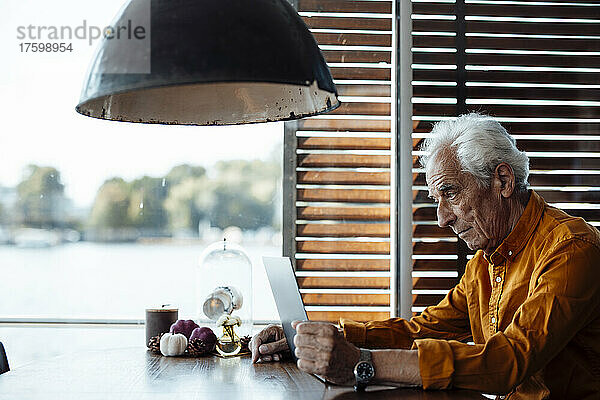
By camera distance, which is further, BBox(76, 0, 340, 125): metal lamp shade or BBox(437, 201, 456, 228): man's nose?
BBox(437, 201, 456, 228): man's nose

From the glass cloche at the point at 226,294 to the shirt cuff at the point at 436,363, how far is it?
30.6 inches

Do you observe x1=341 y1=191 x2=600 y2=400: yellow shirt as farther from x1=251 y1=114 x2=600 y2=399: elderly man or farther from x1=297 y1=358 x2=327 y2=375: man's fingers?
x1=297 y1=358 x2=327 y2=375: man's fingers

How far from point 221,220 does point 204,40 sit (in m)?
1.89

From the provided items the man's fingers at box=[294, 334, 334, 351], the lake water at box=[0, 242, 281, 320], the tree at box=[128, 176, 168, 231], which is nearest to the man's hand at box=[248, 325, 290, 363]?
the man's fingers at box=[294, 334, 334, 351]

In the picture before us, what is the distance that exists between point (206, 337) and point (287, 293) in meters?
0.42

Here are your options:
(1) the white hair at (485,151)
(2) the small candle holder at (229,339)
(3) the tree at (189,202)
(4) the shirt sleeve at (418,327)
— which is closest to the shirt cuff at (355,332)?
(4) the shirt sleeve at (418,327)

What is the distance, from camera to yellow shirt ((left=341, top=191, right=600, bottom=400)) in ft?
5.72

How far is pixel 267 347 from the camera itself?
2.25 m

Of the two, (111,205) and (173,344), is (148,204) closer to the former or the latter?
(111,205)

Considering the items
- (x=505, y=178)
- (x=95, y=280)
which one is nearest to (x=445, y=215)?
(x=505, y=178)

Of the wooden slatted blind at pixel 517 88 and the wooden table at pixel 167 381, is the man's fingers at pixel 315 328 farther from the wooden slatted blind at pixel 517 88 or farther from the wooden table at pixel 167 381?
the wooden slatted blind at pixel 517 88

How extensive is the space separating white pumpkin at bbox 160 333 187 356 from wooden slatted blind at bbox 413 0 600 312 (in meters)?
1.33

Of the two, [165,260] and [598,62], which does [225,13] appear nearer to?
[165,260]

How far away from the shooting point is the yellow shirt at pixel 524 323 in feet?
5.72
